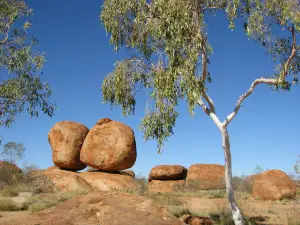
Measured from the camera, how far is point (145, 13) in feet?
48.4

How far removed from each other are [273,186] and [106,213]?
60.0 ft

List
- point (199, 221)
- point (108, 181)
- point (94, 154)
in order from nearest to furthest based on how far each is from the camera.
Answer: point (199, 221)
point (108, 181)
point (94, 154)

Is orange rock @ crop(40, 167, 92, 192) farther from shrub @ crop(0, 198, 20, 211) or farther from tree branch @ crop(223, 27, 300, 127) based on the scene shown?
tree branch @ crop(223, 27, 300, 127)

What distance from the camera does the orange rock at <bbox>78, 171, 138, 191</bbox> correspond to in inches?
933

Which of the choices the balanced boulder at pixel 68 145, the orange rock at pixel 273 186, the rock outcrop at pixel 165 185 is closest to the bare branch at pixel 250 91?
the orange rock at pixel 273 186

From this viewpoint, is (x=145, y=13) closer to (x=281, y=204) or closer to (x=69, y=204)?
(x=69, y=204)

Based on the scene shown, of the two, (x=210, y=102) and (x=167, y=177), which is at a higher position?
(x=167, y=177)

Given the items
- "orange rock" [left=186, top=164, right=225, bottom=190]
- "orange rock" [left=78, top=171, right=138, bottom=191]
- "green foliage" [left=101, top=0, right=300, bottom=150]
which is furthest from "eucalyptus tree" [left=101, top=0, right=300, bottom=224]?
"orange rock" [left=186, top=164, right=225, bottom=190]

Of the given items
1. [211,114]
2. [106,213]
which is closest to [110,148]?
[211,114]

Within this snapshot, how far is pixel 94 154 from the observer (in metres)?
25.4

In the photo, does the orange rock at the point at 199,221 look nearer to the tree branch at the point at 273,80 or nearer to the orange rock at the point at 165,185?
the tree branch at the point at 273,80

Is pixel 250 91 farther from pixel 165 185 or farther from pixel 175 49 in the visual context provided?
pixel 165 185

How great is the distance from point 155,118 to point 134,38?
363 centimetres

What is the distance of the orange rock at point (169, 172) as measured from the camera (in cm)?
3355
